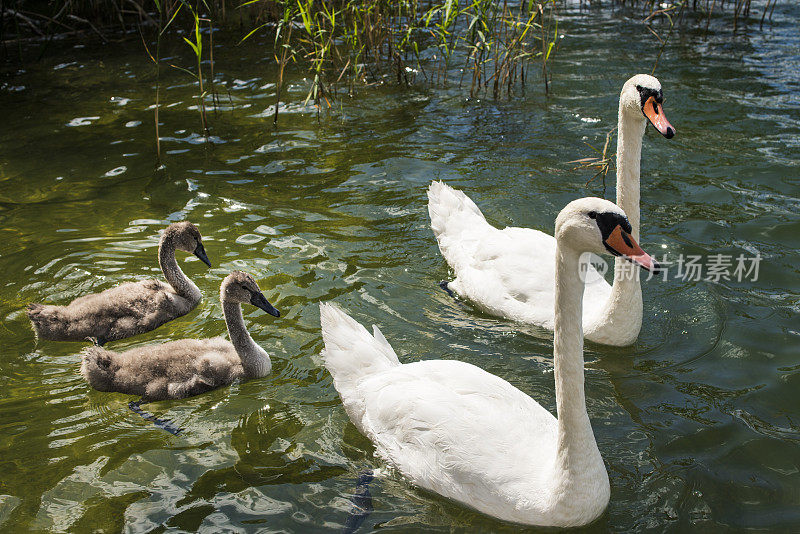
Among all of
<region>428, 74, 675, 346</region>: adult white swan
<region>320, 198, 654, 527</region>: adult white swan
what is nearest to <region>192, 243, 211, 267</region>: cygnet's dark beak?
<region>428, 74, 675, 346</region>: adult white swan

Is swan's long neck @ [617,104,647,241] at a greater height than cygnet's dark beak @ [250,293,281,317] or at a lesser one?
greater

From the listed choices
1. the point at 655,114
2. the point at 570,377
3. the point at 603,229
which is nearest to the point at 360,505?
the point at 570,377

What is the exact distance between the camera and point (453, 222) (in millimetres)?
6867

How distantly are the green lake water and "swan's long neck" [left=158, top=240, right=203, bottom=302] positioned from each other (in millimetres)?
229

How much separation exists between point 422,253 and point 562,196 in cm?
173

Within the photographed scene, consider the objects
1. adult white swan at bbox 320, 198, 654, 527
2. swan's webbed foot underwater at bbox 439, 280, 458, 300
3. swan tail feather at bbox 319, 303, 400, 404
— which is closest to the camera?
adult white swan at bbox 320, 198, 654, 527

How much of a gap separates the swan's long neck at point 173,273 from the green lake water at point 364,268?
23 cm

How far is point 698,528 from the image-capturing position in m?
4.04

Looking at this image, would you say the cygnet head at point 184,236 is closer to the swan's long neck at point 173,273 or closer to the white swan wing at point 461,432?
the swan's long neck at point 173,273

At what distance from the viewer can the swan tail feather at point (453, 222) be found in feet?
22.1

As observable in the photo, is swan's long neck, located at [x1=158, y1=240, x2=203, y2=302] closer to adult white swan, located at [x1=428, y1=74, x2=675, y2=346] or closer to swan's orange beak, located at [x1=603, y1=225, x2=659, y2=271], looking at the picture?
adult white swan, located at [x1=428, y1=74, x2=675, y2=346]

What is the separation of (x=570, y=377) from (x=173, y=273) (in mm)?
3516

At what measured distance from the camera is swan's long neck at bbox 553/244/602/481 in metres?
3.82

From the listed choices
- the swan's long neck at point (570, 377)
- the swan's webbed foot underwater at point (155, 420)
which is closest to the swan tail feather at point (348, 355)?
the swan's webbed foot underwater at point (155, 420)
